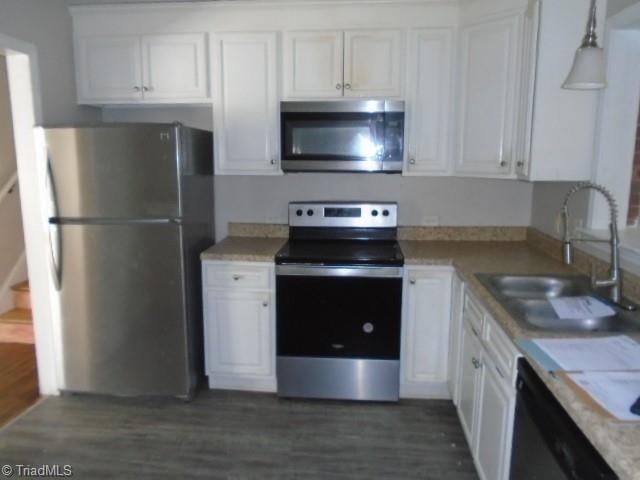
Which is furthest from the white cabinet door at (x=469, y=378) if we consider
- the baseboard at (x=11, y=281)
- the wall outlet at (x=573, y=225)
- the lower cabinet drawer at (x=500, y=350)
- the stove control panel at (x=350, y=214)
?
the baseboard at (x=11, y=281)

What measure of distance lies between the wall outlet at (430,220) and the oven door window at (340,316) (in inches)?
28.9

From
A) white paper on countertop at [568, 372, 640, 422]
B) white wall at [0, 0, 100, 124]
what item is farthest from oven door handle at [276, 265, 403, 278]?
white wall at [0, 0, 100, 124]

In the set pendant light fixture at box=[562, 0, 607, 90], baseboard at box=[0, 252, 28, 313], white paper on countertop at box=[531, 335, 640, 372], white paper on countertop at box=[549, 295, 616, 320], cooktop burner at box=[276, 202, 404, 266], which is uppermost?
pendant light fixture at box=[562, 0, 607, 90]

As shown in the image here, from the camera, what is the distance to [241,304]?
2.79m

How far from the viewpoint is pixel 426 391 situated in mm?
2842

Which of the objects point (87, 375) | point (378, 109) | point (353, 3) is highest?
point (353, 3)

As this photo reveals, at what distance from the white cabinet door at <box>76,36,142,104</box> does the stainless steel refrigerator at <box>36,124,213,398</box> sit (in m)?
0.55

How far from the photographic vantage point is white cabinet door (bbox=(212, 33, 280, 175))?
2826mm

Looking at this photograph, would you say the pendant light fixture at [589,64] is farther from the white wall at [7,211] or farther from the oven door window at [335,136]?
the white wall at [7,211]

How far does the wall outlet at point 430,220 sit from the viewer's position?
3201mm

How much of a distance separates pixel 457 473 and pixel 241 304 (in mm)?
1448

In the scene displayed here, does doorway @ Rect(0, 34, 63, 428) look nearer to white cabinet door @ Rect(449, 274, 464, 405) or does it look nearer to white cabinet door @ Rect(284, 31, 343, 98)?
white cabinet door @ Rect(284, 31, 343, 98)

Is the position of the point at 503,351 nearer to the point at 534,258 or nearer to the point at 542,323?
the point at 542,323

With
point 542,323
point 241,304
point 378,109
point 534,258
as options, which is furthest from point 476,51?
point 241,304
